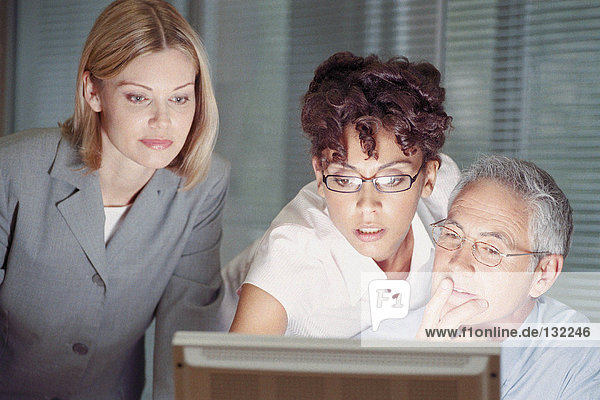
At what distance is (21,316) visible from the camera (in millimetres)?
1959

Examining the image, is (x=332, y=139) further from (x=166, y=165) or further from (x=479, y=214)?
(x=166, y=165)

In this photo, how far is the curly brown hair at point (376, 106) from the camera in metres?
1.58

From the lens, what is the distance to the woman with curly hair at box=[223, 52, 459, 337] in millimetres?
1596

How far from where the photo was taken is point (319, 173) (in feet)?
5.58

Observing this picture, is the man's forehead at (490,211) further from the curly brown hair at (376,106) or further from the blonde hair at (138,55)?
the blonde hair at (138,55)

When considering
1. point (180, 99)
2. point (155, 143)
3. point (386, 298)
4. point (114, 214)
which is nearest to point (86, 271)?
point (114, 214)

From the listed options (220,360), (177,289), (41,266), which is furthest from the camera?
(177,289)

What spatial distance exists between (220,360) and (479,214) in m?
0.89

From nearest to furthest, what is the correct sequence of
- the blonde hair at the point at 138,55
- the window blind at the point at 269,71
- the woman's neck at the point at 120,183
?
the blonde hair at the point at 138,55, the woman's neck at the point at 120,183, the window blind at the point at 269,71

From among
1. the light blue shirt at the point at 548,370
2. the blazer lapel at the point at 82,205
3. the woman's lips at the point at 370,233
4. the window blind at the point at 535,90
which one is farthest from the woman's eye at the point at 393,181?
the blazer lapel at the point at 82,205

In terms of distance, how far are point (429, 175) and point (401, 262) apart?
24 centimetres

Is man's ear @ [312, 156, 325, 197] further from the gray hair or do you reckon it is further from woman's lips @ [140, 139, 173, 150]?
woman's lips @ [140, 139, 173, 150]

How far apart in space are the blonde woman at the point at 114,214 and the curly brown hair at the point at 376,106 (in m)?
0.42

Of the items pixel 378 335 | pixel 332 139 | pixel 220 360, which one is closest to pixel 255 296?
pixel 378 335
